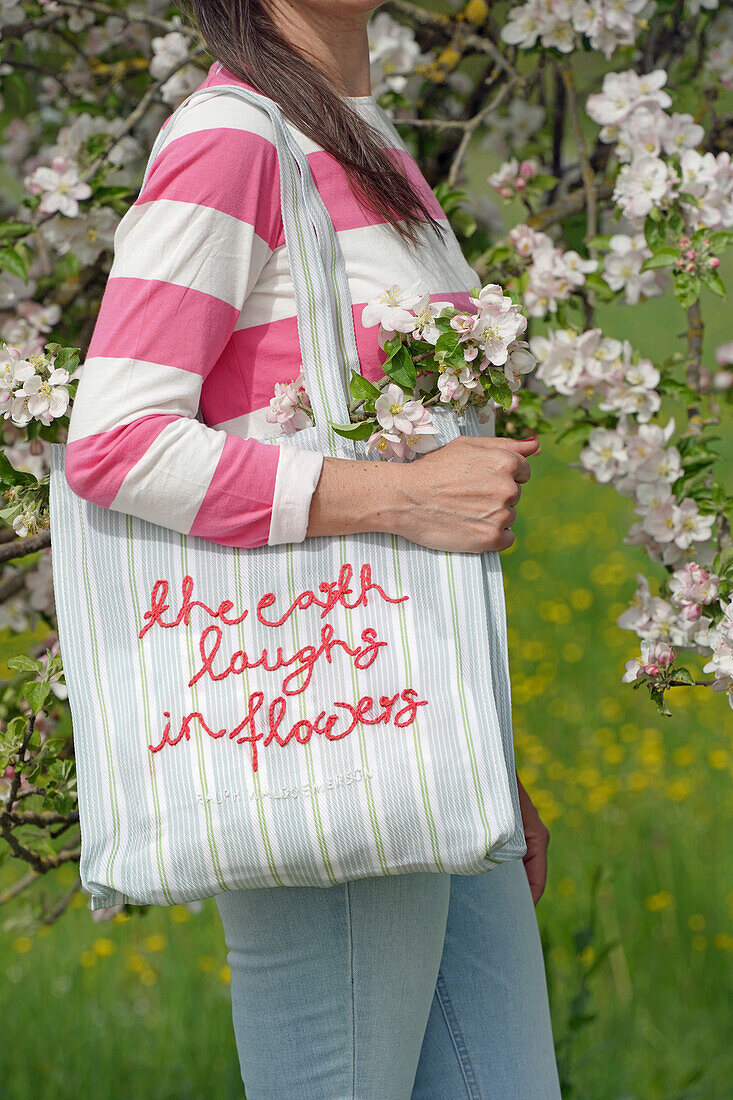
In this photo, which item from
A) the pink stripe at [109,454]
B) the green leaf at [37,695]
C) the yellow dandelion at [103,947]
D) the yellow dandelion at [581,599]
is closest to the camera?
the pink stripe at [109,454]

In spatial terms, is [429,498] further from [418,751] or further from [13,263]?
[13,263]

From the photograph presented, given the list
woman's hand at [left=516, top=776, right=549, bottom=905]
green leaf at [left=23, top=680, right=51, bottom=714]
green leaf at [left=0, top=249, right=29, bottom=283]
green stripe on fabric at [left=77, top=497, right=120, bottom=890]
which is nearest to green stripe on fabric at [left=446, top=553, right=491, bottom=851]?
green stripe on fabric at [left=77, top=497, right=120, bottom=890]

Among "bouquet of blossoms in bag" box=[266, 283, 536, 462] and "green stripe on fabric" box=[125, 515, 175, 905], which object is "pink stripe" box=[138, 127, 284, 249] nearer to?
"bouquet of blossoms in bag" box=[266, 283, 536, 462]

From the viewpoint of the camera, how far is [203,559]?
3.66ft

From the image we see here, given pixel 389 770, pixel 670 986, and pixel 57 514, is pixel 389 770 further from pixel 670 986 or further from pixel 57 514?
pixel 670 986

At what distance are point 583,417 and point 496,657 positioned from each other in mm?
963

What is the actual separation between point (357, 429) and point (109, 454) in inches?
9.7

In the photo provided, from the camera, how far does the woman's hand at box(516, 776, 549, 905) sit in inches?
60.4

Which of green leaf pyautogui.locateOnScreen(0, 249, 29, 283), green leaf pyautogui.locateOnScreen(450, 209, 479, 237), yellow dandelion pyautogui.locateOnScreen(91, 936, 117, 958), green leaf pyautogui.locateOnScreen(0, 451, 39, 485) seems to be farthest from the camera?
yellow dandelion pyautogui.locateOnScreen(91, 936, 117, 958)

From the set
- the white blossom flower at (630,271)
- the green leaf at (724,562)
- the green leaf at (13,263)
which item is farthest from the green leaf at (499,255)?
the green leaf at (13,263)

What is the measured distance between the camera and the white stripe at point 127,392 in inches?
41.2

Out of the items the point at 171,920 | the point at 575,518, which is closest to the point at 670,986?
the point at 171,920

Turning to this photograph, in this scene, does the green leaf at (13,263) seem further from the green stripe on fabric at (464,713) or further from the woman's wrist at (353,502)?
the green stripe on fabric at (464,713)

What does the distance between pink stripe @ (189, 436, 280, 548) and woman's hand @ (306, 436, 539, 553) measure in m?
0.05
